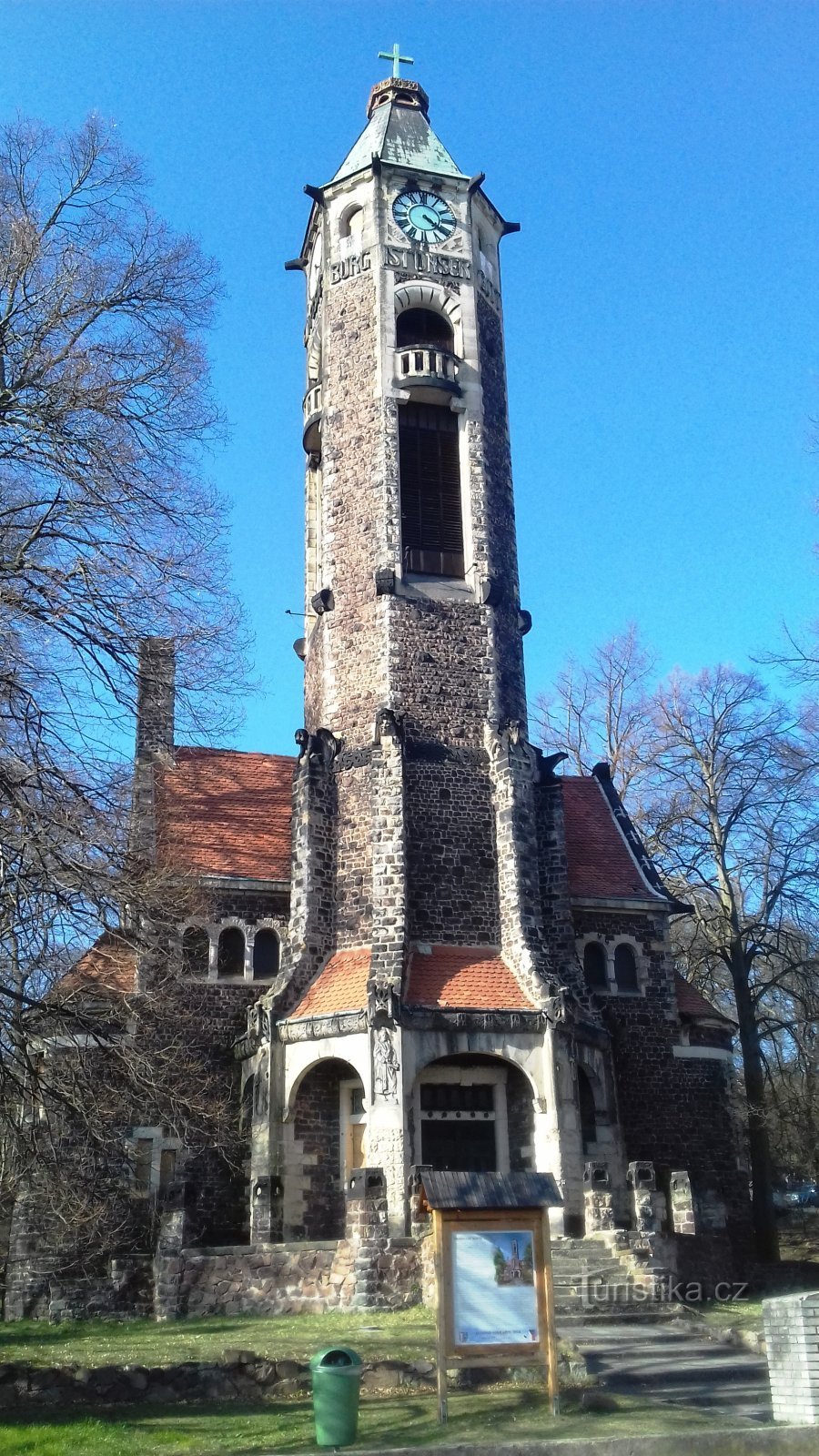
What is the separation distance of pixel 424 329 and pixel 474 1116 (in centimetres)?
1661

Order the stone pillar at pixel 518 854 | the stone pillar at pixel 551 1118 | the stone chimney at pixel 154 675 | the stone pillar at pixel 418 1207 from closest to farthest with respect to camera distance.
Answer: the stone chimney at pixel 154 675
the stone pillar at pixel 418 1207
the stone pillar at pixel 551 1118
the stone pillar at pixel 518 854

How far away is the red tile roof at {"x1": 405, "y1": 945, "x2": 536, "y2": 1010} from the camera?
22.5 meters

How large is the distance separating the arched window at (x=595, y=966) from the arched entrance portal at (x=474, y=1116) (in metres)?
4.96

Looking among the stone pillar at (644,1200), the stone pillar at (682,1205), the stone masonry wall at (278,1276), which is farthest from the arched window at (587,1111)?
the stone masonry wall at (278,1276)

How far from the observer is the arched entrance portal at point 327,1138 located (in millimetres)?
22797

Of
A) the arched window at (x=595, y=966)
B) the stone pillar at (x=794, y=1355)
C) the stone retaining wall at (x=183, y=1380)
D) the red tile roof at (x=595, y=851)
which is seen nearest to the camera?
the stone pillar at (x=794, y=1355)

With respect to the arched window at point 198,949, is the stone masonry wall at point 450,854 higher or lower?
higher

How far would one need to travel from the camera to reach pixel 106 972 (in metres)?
24.0

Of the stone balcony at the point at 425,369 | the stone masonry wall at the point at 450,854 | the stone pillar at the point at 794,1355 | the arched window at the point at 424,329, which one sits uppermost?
the arched window at the point at 424,329

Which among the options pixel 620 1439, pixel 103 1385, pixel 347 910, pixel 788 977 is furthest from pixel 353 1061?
pixel 788 977

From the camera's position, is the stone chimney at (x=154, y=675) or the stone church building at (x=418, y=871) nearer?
the stone chimney at (x=154, y=675)

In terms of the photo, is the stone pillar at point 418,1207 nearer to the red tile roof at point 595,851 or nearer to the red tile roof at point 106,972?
the red tile roof at point 106,972

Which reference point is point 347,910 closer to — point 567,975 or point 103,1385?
point 567,975

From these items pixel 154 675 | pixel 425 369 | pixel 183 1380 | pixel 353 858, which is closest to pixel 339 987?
pixel 353 858
